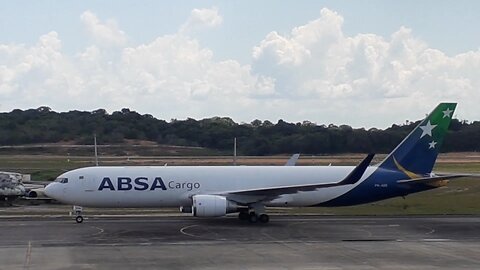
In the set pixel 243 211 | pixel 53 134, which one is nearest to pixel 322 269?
pixel 243 211

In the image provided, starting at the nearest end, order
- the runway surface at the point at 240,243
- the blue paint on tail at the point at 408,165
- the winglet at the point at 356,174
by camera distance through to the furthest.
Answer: the runway surface at the point at 240,243
the winglet at the point at 356,174
the blue paint on tail at the point at 408,165

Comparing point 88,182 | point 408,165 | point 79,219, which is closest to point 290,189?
point 408,165

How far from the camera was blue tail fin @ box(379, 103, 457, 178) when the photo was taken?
132 feet

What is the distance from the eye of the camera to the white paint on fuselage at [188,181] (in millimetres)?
38188

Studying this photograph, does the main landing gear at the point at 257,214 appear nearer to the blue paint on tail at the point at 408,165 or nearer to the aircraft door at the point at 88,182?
the blue paint on tail at the point at 408,165

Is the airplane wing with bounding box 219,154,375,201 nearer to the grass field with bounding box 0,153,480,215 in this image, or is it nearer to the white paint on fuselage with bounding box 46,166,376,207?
the white paint on fuselage with bounding box 46,166,376,207

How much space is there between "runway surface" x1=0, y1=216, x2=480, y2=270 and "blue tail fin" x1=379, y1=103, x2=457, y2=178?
97.4 inches

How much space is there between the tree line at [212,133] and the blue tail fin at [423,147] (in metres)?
32.3

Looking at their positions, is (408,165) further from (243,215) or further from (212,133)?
(212,133)

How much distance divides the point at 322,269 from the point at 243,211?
15.9 meters

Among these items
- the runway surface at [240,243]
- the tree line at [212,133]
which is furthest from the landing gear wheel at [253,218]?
the tree line at [212,133]

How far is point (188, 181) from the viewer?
38.8m

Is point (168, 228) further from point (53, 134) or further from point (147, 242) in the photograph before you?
point (53, 134)

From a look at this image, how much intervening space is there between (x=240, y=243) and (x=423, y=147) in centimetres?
1367
